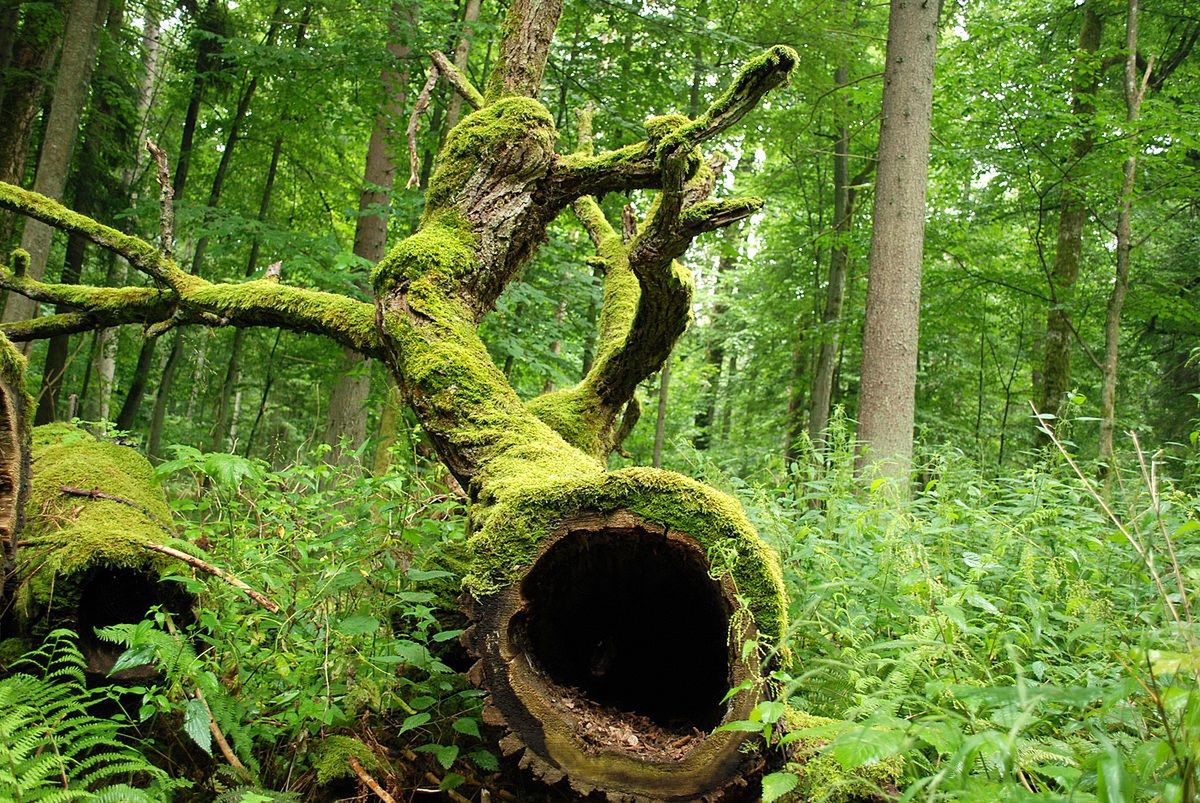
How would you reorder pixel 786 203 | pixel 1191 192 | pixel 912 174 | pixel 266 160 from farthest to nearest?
1. pixel 786 203
2. pixel 266 160
3. pixel 1191 192
4. pixel 912 174

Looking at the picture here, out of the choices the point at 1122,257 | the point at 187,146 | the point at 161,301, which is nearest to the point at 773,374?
the point at 1122,257

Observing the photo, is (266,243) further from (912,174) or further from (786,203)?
(786,203)

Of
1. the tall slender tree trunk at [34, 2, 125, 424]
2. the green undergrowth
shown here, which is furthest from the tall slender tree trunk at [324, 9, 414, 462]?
the green undergrowth

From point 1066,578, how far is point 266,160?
52.0ft

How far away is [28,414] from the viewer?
263cm

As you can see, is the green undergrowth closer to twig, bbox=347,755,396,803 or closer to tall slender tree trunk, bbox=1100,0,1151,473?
twig, bbox=347,755,396,803

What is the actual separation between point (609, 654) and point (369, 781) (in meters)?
1.02

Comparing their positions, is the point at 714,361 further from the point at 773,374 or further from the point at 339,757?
the point at 339,757

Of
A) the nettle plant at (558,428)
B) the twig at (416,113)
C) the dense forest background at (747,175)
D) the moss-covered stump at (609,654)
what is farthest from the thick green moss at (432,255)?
the moss-covered stump at (609,654)

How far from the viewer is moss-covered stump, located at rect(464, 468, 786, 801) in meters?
2.17

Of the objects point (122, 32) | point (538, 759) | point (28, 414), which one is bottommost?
point (538, 759)

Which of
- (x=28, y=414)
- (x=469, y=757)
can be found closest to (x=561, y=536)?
(x=469, y=757)

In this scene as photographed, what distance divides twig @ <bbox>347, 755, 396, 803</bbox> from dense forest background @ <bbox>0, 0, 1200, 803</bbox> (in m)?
0.05

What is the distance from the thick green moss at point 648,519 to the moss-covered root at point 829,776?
1.08ft
